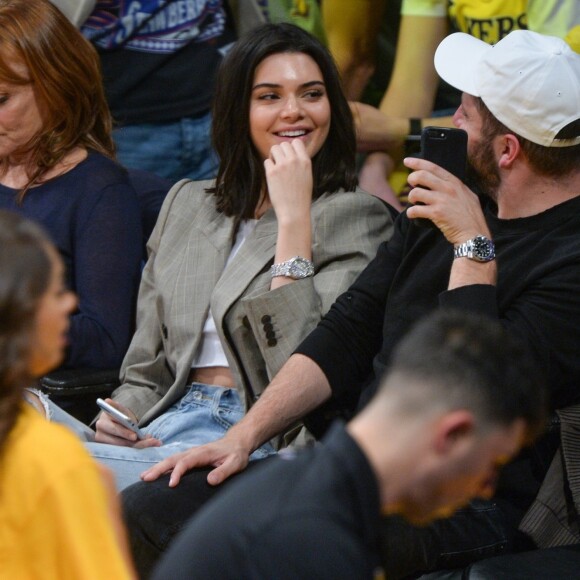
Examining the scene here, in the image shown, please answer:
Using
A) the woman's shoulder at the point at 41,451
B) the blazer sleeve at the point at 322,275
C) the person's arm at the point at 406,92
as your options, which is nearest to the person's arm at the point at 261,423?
the blazer sleeve at the point at 322,275

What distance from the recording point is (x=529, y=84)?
2.90m

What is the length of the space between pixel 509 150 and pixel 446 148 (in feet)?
0.51

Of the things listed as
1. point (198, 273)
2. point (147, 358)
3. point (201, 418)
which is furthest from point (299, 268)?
point (147, 358)

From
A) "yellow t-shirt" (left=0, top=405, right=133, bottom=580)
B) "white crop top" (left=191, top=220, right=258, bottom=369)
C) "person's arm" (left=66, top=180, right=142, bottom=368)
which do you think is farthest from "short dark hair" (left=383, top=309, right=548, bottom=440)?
"person's arm" (left=66, top=180, right=142, bottom=368)

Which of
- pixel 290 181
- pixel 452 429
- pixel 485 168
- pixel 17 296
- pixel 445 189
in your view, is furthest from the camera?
pixel 290 181

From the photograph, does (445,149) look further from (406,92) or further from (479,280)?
(406,92)

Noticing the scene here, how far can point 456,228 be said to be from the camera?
2795 millimetres

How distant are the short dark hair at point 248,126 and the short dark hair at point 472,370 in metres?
1.74

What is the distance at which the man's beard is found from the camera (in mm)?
2943

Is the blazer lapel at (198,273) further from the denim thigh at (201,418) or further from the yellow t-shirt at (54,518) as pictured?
the yellow t-shirt at (54,518)

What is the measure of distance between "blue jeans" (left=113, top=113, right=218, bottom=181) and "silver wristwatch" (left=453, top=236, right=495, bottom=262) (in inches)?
70.1

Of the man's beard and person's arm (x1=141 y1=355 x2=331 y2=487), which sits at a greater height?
the man's beard

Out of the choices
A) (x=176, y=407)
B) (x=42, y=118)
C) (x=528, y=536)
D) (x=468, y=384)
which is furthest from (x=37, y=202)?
→ (x=468, y=384)

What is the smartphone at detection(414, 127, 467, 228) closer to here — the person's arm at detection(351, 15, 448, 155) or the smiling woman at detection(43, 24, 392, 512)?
the smiling woman at detection(43, 24, 392, 512)
